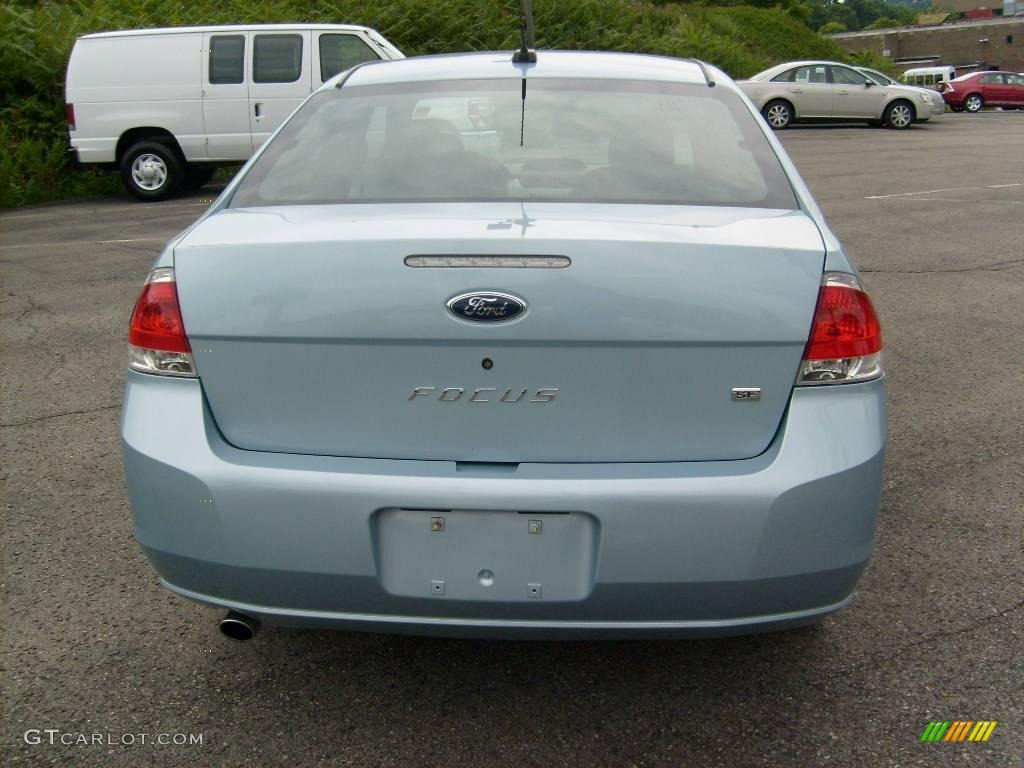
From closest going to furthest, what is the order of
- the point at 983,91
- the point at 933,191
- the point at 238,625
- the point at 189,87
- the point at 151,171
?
the point at 238,625
the point at 933,191
the point at 189,87
the point at 151,171
the point at 983,91

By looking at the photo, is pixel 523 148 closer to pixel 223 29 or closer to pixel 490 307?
pixel 490 307

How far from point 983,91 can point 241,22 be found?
88.4 ft

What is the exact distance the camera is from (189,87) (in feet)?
45.2

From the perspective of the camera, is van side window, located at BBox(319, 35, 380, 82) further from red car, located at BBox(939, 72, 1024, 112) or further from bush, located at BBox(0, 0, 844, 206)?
red car, located at BBox(939, 72, 1024, 112)

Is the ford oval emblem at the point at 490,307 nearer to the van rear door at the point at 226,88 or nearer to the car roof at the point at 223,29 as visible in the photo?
the van rear door at the point at 226,88

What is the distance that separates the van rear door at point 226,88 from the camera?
13.8 meters

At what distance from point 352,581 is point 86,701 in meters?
0.95

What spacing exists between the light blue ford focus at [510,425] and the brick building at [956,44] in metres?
89.8

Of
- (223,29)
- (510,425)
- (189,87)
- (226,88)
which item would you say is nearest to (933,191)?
(226,88)

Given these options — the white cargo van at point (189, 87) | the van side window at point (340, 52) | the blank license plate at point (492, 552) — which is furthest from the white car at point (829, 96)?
the blank license plate at point (492, 552)

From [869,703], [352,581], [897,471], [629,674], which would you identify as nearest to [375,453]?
[352,581]

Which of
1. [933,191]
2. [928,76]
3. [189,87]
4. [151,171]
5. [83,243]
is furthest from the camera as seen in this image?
[928,76]

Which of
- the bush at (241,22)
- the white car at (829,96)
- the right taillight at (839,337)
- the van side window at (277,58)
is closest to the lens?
the right taillight at (839,337)

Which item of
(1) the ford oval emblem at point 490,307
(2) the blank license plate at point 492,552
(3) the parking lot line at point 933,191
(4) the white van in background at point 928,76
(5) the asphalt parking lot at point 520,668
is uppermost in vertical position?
(1) the ford oval emblem at point 490,307
